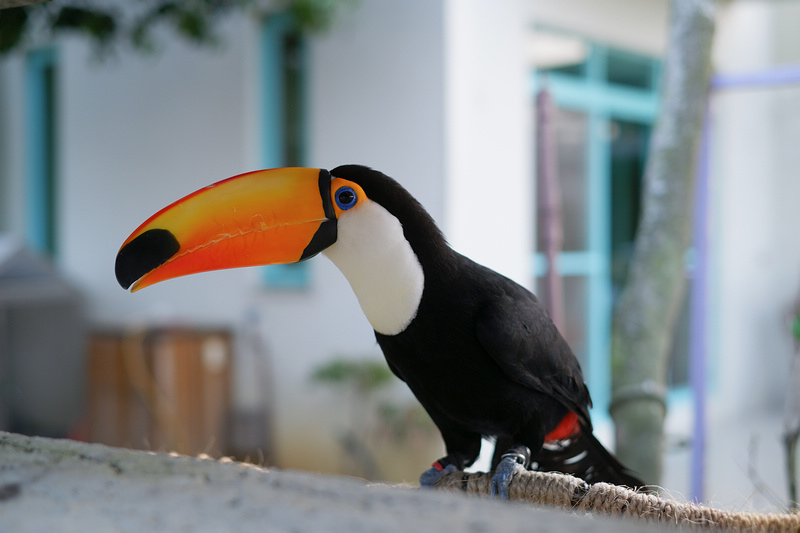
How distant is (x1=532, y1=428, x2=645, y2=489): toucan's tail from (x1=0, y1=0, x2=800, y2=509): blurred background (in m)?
1.85

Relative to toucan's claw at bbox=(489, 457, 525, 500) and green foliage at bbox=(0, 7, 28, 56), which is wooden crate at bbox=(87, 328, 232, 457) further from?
toucan's claw at bbox=(489, 457, 525, 500)

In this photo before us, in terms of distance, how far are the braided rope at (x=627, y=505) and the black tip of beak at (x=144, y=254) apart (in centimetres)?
75

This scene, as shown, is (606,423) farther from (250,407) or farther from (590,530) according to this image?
(590,530)

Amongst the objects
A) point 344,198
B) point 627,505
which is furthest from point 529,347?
point 344,198

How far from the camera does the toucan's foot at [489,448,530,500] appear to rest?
143 centimetres

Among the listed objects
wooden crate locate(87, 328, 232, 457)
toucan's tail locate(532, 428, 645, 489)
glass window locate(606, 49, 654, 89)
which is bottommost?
wooden crate locate(87, 328, 232, 457)

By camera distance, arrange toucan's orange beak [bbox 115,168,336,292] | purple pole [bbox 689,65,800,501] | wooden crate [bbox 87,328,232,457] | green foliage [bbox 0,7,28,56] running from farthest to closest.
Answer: wooden crate [bbox 87,328,232,457] < purple pole [bbox 689,65,800,501] < green foliage [bbox 0,7,28,56] < toucan's orange beak [bbox 115,168,336,292]

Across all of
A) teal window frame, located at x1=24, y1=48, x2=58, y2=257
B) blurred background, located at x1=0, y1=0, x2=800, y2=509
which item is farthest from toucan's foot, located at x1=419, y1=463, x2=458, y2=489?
teal window frame, located at x1=24, y1=48, x2=58, y2=257

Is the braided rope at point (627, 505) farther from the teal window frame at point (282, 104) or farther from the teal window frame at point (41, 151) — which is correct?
the teal window frame at point (41, 151)

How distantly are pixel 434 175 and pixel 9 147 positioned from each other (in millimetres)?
4298

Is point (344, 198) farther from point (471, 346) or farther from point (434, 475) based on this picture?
point (434, 475)

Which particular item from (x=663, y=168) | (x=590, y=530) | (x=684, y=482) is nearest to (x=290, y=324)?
(x=684, y=482)

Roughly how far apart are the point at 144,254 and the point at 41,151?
603 centimetres

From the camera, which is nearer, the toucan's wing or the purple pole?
the toucan's wing
